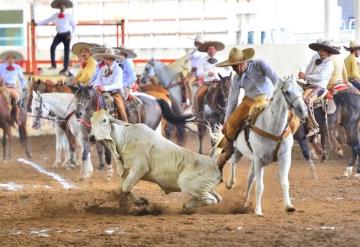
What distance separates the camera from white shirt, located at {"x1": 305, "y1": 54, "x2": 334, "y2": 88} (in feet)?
51.0

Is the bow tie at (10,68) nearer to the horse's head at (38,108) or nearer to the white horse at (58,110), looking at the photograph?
the white horse at (58,110)

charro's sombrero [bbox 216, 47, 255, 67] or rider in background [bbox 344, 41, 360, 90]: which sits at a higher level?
charro's sombrero [bbox 216, 47, 255, 67]

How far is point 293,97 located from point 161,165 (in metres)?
1.70

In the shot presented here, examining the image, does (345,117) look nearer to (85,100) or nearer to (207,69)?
(207,69)

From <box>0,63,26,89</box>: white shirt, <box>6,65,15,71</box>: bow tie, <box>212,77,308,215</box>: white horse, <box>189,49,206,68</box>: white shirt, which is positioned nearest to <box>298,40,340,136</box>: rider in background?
<box>212,77,308,215</box>: white horse

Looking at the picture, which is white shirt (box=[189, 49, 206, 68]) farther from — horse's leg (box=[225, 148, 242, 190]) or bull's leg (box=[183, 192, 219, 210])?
bull's leg (box=[183, 192, 219, 210])

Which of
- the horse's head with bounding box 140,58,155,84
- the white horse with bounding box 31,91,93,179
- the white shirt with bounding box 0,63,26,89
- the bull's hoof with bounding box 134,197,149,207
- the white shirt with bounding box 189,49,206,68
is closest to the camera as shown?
the bull's hoof with bounding box 134,197,149,207

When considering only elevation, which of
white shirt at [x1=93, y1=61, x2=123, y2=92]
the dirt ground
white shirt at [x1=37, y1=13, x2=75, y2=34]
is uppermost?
white shirt at [x1=37, y1=13, x2=75, y2=34]

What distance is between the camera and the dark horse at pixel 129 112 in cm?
1566

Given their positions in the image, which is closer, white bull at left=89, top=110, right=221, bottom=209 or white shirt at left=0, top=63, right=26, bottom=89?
white bull at left=89, top=110, right=221, bottom=209

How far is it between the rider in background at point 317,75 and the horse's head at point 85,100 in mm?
3458

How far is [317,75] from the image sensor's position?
1578 centimetres

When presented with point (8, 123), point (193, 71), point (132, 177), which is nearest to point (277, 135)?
point (132, 177)

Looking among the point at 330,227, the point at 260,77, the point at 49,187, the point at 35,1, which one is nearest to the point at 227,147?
the point at 260,77
